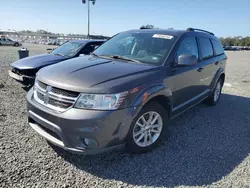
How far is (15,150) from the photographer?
9.70 feet

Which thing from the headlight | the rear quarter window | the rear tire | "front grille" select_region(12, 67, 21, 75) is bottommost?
the rear tire

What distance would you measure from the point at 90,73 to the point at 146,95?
0.81 meters

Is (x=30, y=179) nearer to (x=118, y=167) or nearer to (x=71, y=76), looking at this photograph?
(x=118, y=167)

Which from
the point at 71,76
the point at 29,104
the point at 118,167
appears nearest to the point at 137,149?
the point at 118,167

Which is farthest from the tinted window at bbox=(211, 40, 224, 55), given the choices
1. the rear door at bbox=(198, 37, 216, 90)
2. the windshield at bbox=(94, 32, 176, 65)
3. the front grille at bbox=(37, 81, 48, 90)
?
the front grille at bbox=(37, 81, 48, 90)

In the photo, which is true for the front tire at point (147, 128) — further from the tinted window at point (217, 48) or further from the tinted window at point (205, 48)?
Result: the tinted window at point (217, 48)

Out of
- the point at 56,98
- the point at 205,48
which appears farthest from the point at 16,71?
the point at 205,48

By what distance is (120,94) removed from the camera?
8.08 feet

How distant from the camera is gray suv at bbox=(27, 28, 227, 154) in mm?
2402

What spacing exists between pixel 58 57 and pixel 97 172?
4.68 m

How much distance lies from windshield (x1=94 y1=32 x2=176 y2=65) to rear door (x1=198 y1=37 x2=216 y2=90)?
3.43 feet

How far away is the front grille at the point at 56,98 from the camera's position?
2.45 m

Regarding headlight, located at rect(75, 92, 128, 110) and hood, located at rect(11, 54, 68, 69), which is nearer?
headlight, located at rect(75, 92, 128, 110)

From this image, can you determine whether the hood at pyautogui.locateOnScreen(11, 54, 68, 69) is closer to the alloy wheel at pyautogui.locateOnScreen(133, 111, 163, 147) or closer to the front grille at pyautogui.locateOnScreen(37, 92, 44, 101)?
the front grille at pyautogui.locateOnScreen(37, 92, 44, 101)
